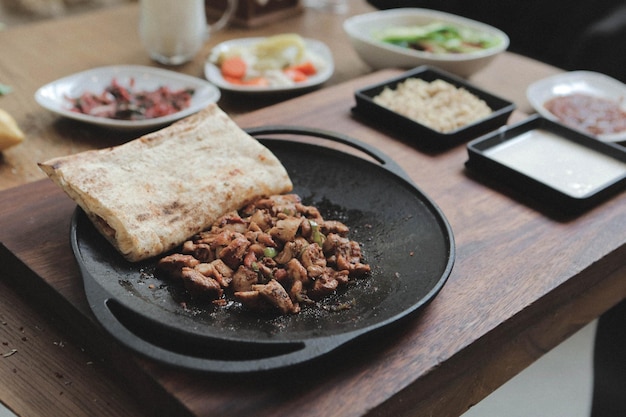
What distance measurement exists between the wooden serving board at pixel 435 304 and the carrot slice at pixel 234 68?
1.59 feet

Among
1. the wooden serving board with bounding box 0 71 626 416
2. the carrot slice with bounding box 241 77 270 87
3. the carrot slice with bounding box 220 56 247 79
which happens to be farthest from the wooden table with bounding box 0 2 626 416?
the carrot slice with bounding box 220 56 247 79

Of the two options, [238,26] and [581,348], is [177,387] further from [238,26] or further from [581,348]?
[238,26]

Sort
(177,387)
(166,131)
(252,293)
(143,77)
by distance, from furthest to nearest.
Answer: (143,77) < (166,131) < (252,293) < (177,387)

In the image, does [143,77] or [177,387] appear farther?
[143,77]

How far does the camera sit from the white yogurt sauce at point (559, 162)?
1.60 meters

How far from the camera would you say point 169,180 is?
52.4 inches

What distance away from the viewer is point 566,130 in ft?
5.85

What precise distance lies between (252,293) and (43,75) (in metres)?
1.44

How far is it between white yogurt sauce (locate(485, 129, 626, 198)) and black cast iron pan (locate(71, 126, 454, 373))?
38cm

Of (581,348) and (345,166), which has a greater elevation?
(345,166)

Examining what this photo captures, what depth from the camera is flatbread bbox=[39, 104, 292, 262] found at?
120 centimetres

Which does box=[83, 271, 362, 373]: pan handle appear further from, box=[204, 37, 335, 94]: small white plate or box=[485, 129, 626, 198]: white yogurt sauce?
box=[204, 37, 335, 94]: small white plate

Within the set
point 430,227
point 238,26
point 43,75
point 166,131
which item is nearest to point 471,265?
point 430,227

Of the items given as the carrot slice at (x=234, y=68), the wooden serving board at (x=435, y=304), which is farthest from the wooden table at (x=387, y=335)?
the carrot slice at (x=234, y=68)
